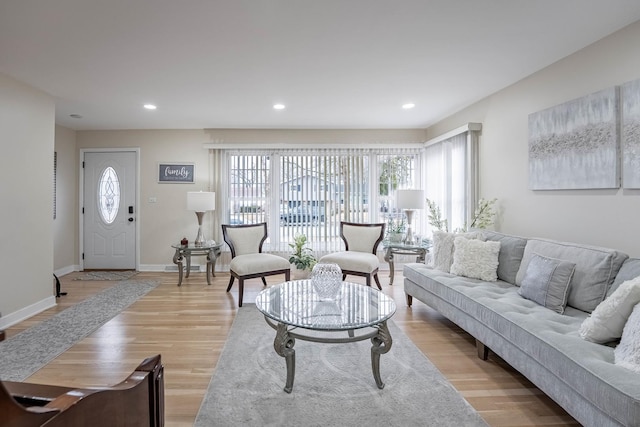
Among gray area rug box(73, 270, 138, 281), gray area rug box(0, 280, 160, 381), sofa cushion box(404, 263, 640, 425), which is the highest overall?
sofa cushion box(404, 263, 640, 425)

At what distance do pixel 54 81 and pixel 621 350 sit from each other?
4961 mm

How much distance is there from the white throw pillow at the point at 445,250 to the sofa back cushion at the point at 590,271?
3.07 ft

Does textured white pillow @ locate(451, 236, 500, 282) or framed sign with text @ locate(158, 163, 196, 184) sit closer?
textured white pillow @ locate(451, 236, 500, 282)

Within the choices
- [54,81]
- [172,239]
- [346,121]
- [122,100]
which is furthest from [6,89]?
[346,121]

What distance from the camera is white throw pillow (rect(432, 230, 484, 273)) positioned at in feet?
11.0

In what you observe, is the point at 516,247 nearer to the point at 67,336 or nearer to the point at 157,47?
the point at 157,47

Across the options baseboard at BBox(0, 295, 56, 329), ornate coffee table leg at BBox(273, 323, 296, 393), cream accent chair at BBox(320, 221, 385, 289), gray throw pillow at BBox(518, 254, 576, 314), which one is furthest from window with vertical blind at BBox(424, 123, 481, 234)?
baseboard at BBox(0, 295, 56, 329)

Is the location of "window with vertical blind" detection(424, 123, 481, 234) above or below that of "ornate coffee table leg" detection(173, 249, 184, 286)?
above

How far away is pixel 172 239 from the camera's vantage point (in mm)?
5570

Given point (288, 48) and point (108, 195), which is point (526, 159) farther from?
point (108, 195)

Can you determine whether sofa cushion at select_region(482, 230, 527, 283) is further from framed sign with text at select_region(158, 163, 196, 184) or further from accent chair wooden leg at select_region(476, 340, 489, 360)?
framed sign with text at select_region(158, 163, 196, 184)

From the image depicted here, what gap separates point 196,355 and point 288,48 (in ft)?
8.43

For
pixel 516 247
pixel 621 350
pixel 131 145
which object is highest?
pixel 131 145

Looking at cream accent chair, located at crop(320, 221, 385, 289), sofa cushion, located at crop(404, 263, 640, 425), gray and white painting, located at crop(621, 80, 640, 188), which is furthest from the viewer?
cream accent chair, located at crop(320, 221, 385, 289)
